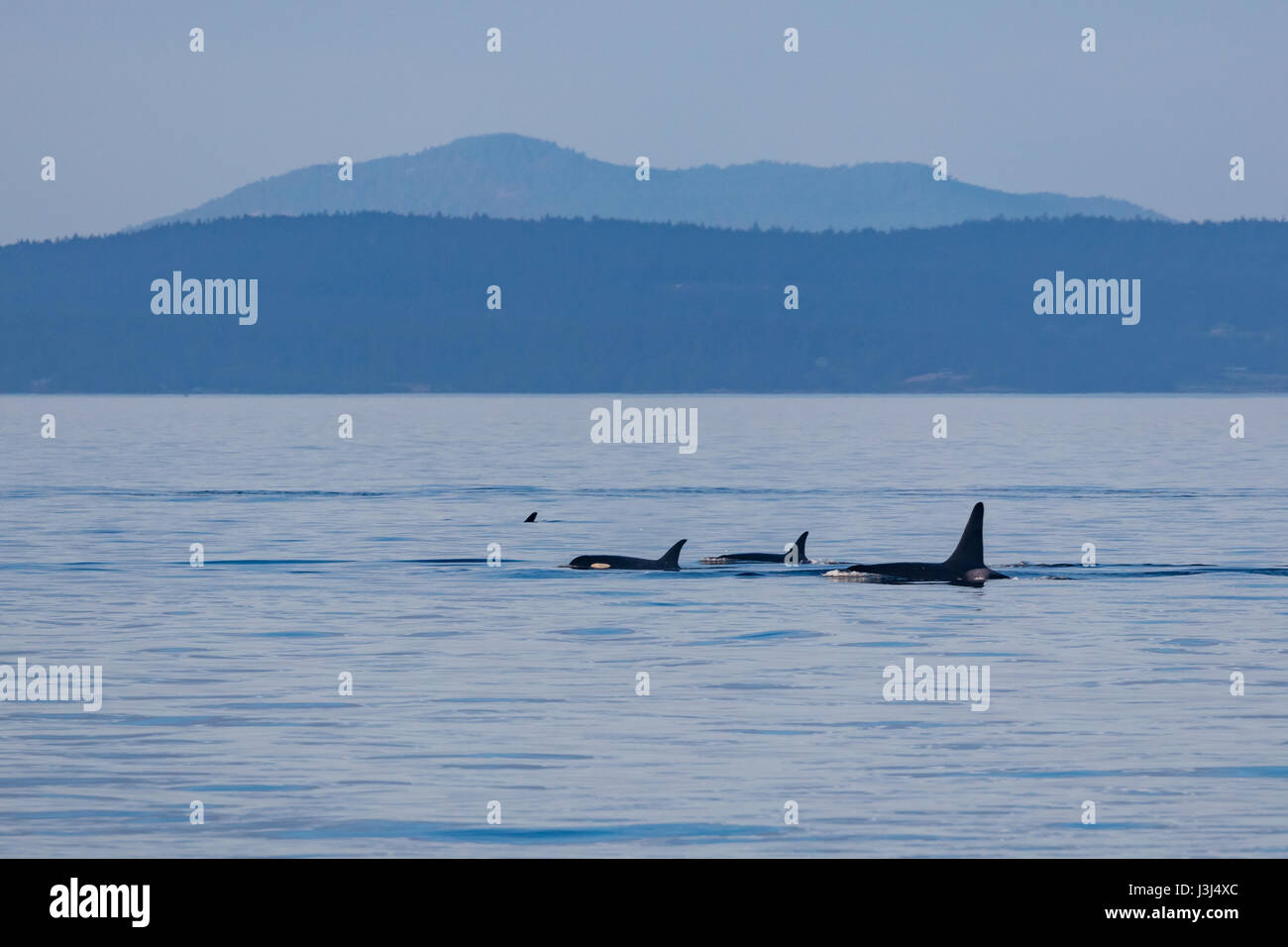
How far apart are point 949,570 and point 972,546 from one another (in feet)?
2.26

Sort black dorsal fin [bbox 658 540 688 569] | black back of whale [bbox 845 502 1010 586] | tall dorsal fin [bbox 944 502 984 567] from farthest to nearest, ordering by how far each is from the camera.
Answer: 1. black dorsal fin [bbox 658 540 688 569]
2. black back of whale [bbox 845 502 1010 586]
3. tall dorsal fin [bbox 944 502 984 567]

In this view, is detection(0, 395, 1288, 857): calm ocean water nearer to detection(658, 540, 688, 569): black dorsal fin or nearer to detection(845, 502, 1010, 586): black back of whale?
detection(658, 540, 688, 569): black dorsal fin

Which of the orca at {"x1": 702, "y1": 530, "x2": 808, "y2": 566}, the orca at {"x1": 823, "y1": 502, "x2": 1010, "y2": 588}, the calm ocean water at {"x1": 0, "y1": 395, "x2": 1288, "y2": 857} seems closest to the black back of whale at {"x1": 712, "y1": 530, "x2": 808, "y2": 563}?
the orca at {"x1": 702, "y1": 530, "x2": 808, "y2": 566}

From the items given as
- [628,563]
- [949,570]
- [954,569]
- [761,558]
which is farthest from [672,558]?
[954,569]

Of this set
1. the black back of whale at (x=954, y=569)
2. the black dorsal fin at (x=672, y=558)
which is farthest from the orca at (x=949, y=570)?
the black dorsal fin at (x=672, y=558)

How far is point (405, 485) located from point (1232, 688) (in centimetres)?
5114

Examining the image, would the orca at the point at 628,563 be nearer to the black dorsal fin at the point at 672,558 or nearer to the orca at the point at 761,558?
the black dorsal fin at the point at 672,558

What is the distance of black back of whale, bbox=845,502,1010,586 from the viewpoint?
36.2m

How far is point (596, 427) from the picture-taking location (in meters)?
163

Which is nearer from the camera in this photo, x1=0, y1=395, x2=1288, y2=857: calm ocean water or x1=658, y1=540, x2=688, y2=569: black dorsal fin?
x1=0, y1=395, x2=1288, y2=857: calm ocean water

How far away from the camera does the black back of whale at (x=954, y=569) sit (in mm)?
36188

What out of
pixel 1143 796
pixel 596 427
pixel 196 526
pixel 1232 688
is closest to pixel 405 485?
→ pixel 196 526

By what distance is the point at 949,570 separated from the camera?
120ft
